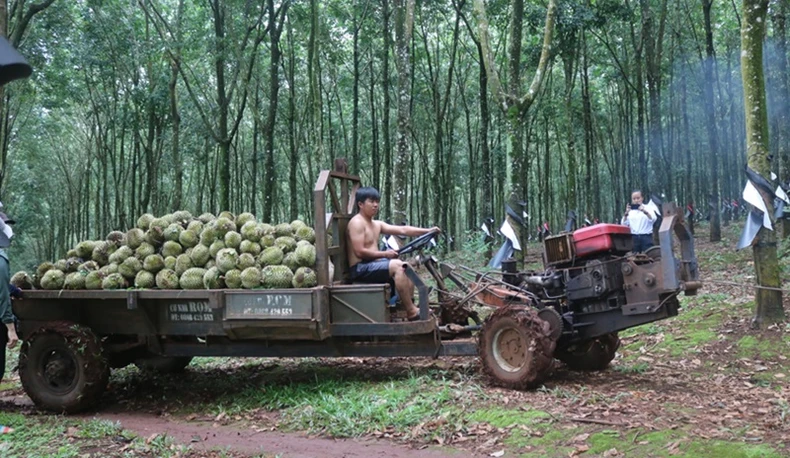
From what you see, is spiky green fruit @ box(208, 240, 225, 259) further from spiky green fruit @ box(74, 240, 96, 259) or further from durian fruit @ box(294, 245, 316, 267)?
spiky green fruit @ box(74, 240, 96, 259)

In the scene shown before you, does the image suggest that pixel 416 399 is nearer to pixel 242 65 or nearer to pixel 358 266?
pixel 358 266

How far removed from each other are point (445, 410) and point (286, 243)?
91.5 inches

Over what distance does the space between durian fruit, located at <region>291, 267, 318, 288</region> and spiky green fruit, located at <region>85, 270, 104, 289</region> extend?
2.27 metres

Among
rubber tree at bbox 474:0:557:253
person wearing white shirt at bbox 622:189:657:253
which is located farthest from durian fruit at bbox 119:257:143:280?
person wearing white shirt at bbox 622:189:657:253

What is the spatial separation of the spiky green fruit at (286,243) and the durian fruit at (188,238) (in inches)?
37.3

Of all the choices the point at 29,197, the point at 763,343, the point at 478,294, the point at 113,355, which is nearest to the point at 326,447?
the point at 478,294

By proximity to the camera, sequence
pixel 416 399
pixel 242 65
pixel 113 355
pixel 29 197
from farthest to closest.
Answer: pixel 29 197 < pixel 242 65 < pixel 113 355 < pixel 416 399

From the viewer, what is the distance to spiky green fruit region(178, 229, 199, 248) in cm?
633

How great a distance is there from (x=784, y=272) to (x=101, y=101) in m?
25.0

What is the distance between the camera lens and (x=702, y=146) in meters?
33.2

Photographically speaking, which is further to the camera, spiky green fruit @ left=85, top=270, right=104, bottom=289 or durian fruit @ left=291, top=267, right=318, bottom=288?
spiky green fruit @ left=85, top=270, right=104, bottom=289

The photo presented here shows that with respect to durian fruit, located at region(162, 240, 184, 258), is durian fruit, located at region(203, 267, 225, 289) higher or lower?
lower

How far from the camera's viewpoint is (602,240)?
5.62 metres

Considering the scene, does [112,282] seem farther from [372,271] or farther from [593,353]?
[593,353]
